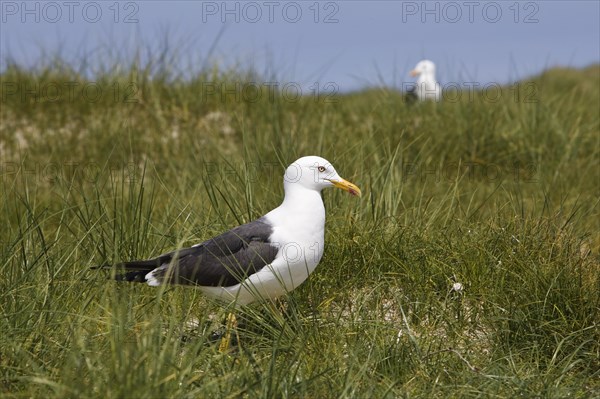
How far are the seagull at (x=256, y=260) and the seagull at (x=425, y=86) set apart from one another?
6409mm

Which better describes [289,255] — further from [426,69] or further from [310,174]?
[426,69]

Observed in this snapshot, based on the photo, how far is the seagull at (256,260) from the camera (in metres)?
4.44

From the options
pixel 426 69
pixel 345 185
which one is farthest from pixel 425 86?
pixel 345 185

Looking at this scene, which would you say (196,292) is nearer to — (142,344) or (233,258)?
(233,258)

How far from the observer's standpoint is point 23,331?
12.7 feet

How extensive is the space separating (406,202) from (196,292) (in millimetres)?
2130

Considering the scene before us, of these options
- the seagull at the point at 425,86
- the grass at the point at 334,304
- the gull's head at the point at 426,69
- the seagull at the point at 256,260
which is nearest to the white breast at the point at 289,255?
the seagull at the point at 256,260

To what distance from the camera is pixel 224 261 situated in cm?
451

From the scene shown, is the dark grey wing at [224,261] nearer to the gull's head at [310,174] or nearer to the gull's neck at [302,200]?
the gull's neck at [302,200]

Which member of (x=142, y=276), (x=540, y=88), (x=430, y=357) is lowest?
(x=430, y=357)

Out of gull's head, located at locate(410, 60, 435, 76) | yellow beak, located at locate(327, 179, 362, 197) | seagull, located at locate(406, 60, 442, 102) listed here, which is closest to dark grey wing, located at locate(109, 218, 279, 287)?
yellow beak, located at locate(327, 179, 362, 197)

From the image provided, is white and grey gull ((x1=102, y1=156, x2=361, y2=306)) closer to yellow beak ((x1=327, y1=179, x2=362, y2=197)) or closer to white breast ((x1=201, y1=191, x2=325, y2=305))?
white breast ((x1=201, y1=191, x2=325, y2=305))

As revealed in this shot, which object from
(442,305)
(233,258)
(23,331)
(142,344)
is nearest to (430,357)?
(442,305)

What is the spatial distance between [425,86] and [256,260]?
859 centimetres
